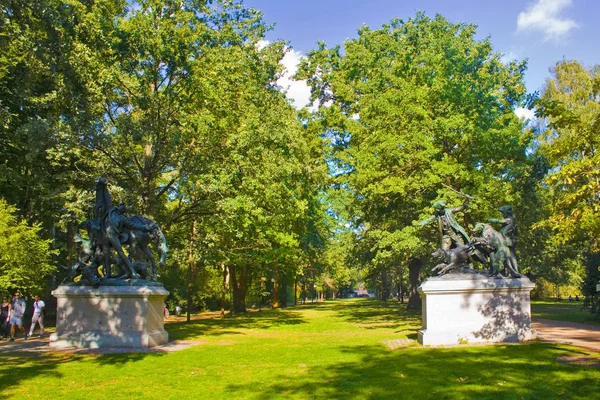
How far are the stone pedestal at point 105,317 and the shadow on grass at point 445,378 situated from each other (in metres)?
5.88

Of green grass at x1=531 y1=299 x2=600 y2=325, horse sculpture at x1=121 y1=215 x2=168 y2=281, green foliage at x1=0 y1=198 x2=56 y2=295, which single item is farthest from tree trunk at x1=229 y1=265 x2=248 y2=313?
horse sculpture at x1=121 y1=215 x2=168 y2=281

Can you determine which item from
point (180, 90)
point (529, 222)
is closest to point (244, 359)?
point (180, 90)

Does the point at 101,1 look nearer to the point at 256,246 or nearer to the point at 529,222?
the point at 256,246

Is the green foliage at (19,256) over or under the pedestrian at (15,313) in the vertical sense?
over

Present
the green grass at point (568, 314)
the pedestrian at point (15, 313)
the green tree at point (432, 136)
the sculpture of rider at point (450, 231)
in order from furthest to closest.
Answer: the green grass at point (568, 314), the green tree at point (432, 136), the pedestrian at point (15, 313), the sculpture of rider at point (450, 231)

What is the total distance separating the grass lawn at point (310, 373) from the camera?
837cm

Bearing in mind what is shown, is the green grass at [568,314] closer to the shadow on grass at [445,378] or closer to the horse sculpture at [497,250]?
the horse sculpture at [497,250]

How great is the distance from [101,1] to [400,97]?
13358 mm

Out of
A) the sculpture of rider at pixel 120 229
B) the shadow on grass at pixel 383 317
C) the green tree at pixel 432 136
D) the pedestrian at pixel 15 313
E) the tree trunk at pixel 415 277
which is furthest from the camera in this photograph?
the tree trunk at pixel 415 277

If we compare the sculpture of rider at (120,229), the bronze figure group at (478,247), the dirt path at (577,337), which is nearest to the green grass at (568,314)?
the dirt path at (577,337)

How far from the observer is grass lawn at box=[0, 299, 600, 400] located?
8.37m

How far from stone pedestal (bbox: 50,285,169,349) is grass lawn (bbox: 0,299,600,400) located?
1164mm

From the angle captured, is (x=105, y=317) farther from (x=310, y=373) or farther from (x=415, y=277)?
(x=415, y=277)

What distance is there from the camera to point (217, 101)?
20.4 metres
